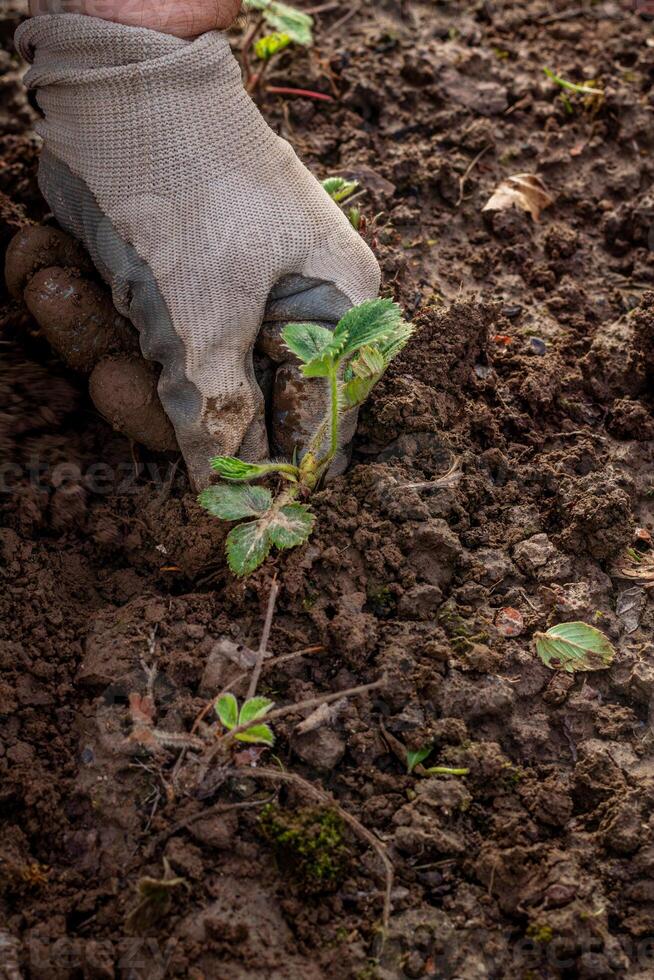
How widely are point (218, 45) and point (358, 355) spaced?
78 centimetres

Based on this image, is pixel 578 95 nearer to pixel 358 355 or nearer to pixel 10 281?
pixel 358 355

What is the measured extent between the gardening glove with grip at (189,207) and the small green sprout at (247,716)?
2.06 feet

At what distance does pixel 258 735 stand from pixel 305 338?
→ 81 centimetres

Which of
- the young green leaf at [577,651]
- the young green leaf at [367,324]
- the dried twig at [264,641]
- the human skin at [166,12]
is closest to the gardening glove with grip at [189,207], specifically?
the human skin at [166,12]

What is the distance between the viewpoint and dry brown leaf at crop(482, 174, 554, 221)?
9.16 ft

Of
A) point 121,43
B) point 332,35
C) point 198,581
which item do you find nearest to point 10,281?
point 121,43

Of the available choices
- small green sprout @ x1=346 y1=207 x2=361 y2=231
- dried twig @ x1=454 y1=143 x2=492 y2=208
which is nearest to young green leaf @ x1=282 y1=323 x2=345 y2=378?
small green sprout @ x1=346 y1=207 x2=361 y2=231

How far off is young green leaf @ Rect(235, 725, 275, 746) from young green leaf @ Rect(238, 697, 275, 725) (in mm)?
18

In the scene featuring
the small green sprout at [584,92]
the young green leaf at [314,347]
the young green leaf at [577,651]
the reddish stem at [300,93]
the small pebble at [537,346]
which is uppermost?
the small green sprout at [584,92]

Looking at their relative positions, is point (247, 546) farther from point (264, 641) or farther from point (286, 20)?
point (286, 20)

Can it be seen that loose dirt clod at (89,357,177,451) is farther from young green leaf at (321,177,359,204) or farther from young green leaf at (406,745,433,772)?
young green leaf at (406,745,433,772)

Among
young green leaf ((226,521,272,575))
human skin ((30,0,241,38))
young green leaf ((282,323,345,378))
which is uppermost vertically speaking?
human skin ((30,0,241,38))

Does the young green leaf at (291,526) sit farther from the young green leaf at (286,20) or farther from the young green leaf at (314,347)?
the young green leaf at (286,20)

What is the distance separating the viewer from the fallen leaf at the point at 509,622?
1.95 meters
